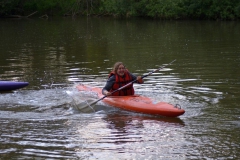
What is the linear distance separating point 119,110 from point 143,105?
62 centimetres

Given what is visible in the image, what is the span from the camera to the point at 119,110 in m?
9.77

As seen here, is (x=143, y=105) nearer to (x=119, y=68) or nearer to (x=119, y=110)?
(x=119, y=110)

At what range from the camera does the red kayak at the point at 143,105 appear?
356 inches

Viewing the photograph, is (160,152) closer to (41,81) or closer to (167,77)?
(167,77)

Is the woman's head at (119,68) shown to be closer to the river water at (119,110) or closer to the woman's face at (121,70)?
the woman's face at (121,70)

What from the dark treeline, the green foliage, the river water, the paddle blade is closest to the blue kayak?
the river water

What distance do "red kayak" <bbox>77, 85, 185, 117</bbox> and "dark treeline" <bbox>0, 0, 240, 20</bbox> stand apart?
29.0 metres

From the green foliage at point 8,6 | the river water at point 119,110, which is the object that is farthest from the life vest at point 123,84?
the green foliage at point 8,6

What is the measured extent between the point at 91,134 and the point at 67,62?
9379 millimetres

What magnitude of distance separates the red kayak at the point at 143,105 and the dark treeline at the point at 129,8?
95.1ft

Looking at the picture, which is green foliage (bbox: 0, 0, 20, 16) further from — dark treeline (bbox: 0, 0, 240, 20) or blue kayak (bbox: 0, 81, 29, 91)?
blue kayak (bbox: 0, 81, 29, 91)

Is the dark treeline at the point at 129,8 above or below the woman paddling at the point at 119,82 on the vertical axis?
above

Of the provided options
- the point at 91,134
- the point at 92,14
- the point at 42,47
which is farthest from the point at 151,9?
the point at 91,134

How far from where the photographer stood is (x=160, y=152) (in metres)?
7.11
